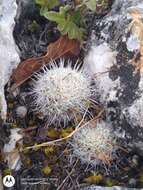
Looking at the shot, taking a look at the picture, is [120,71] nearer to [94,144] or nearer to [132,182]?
[94,144]

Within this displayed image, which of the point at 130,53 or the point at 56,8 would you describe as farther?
the point at 56,8

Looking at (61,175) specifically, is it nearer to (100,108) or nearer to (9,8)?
(100,108)

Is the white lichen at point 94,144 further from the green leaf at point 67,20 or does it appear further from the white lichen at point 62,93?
the green leaf at point 67,20

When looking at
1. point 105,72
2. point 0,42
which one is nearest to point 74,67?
point 105,72

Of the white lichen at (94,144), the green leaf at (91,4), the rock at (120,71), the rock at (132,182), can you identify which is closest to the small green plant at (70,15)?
the green leaf at (91,4)

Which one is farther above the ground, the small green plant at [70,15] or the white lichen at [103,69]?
the small green plant at [70,15]

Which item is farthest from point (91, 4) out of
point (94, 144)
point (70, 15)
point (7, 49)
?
point (94, 144)

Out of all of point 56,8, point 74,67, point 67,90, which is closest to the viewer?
point 67,90

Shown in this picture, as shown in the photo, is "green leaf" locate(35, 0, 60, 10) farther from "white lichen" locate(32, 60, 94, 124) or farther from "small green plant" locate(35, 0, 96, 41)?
"white lichen" locate(32, 60, 94, 124)
